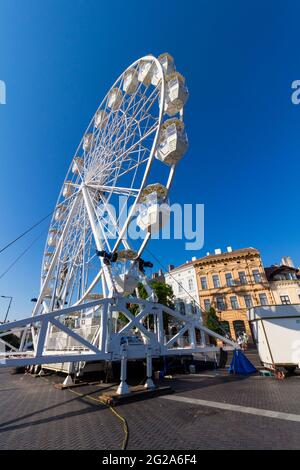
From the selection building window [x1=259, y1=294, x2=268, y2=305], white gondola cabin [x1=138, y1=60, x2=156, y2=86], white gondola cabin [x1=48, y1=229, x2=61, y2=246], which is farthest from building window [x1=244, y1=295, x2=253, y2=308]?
white gondola cabin [x1=138, y1=60, x2=156, y2=86]

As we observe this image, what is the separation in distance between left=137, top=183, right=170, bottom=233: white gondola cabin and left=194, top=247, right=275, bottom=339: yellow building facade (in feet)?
88.6

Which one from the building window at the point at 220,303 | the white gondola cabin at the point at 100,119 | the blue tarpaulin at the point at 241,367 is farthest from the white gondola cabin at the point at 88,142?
the building window at the point at 220,303

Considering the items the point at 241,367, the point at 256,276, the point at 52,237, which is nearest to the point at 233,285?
the point at 256,276

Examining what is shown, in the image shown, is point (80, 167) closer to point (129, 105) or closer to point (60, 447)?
point (129, 105)

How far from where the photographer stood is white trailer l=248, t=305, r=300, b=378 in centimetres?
1139

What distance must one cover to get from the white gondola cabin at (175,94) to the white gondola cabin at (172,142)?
4.48 feet

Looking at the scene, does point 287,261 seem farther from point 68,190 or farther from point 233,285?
point 68,190

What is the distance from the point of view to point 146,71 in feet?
48.5

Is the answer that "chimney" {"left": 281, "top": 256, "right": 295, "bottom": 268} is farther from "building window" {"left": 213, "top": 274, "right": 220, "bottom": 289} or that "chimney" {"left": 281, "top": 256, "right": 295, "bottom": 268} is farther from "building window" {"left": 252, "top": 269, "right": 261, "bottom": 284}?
"building window" {"left": 213, "top": 274, "right": 220, "bottom": 289}

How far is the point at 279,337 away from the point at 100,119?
20492mm

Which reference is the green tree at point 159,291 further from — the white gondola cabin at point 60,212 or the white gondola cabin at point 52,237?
the white gondola cabin at point 60,212

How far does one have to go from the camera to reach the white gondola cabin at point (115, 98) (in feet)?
57.6

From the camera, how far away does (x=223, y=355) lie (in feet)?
53.4

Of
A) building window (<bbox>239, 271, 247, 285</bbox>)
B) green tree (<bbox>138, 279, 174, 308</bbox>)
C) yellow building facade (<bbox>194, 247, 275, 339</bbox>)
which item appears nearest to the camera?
green tree (<bbox>138, 279, 174, 308</bbox>)
